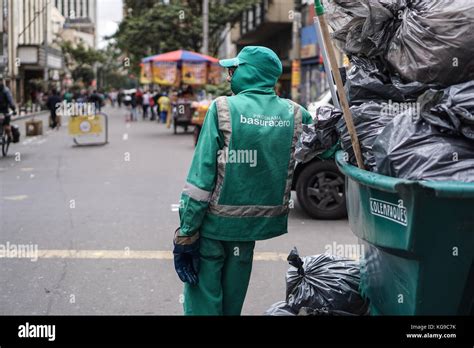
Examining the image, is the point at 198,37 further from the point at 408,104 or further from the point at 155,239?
the point at 408,104

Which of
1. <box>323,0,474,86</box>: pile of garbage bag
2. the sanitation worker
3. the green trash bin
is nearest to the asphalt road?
the sanitation worker

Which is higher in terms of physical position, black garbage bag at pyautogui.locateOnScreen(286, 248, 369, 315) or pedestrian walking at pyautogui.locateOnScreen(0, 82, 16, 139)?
pedestrian walking at pyautogui.locateOnScreen(0, 82, 16, 139)

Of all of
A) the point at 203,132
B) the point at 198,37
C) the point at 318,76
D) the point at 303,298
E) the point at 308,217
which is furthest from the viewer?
the point at 198,37

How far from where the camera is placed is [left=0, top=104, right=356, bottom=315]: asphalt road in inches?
195

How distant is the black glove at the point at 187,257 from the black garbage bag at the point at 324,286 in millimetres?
604

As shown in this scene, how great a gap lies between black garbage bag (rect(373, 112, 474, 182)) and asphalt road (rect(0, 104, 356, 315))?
2.36 m

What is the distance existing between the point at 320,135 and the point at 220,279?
0.91 m

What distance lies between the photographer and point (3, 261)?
5953 millimetres

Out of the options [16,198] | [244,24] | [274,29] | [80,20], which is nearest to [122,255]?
[16,198]

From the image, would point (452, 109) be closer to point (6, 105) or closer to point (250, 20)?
point (6, 105)

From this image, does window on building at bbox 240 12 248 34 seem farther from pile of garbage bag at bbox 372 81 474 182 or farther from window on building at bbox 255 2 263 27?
pile of garbage bag at bbox 372 81 474 182

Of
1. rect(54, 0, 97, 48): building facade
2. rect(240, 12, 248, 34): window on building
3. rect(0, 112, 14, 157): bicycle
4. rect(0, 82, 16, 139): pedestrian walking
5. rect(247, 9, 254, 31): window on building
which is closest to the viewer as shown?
rect(0, 82, 16, 139): pedestrian walking
